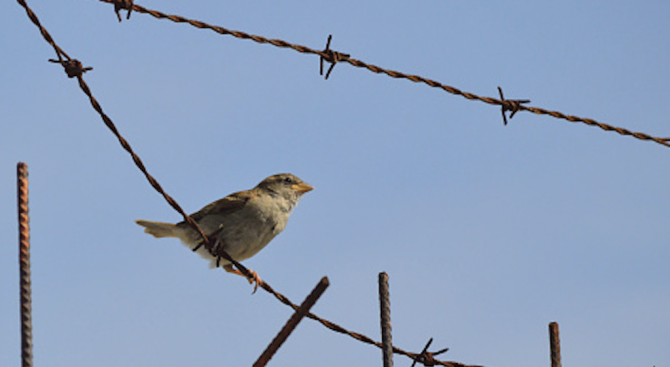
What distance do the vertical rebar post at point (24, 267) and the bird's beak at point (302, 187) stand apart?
5424 mm

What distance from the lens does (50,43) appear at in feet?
14.6

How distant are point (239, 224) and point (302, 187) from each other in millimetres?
1168

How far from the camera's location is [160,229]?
25.8 feet

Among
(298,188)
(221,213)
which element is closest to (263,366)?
(221,213)

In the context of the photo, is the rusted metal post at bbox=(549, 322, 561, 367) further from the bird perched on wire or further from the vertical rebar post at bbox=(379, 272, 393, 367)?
the bird perched on wire

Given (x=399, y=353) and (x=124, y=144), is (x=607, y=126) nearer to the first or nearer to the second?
(x=399, y=353)

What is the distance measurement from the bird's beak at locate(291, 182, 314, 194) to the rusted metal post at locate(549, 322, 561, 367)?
4.13 metres

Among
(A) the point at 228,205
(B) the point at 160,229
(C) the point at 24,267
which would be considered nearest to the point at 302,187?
(A) the point at 228,205

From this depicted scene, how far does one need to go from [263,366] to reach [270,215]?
4.43 m

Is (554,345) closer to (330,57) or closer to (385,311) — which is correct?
(385,311)

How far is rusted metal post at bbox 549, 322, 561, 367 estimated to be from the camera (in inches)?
174

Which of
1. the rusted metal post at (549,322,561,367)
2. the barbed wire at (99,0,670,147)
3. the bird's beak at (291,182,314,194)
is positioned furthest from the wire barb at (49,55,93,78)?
the bird's beak at (291,182,314,194)

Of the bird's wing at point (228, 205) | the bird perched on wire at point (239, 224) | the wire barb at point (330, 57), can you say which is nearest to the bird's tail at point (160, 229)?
the bird perched on wire at point (239, 224)

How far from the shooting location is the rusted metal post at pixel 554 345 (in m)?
4.41
